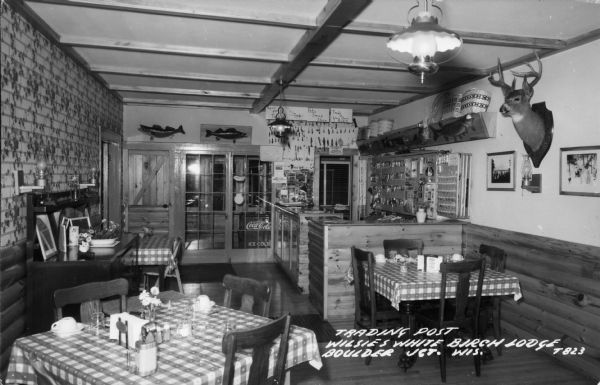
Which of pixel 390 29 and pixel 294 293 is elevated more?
pixel 390 29

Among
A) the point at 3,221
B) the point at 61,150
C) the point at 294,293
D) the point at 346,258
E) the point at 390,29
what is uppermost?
the point at 390,29

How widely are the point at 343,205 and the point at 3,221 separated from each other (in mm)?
6737

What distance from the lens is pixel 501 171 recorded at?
17.7 ft

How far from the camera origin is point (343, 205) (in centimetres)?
946

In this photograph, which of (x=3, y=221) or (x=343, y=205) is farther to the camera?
(x=343, y=205)

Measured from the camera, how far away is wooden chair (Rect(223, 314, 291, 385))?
2.02m

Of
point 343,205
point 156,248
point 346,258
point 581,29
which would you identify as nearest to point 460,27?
point 581,29

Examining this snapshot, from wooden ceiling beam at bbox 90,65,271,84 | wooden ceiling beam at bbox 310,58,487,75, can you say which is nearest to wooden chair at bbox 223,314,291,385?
wooden ceiling beam at bbox 310,58,487,75

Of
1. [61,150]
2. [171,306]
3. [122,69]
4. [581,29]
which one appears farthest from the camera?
[122,69]

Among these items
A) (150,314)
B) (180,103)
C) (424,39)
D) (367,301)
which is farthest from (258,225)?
(424,39)

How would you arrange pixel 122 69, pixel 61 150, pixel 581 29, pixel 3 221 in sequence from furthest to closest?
pixel 122 69, pixel 61 150, pixel 581 29, pixel 3 221

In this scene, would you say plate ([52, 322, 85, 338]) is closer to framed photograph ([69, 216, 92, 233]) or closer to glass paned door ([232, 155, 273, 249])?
framed photograph ([69, 216, 92, 233])

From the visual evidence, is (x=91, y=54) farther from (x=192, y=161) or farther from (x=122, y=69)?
(x=192, y=161)

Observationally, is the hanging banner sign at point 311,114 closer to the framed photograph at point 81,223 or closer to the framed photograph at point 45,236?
the framed photograph at point 81,223
